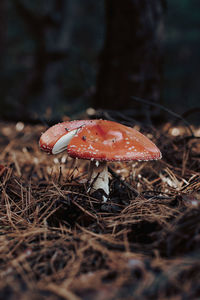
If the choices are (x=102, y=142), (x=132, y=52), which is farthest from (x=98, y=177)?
(x=132, y=52)

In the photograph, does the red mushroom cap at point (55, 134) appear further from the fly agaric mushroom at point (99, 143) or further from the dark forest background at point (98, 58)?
the dark forest background at point (98, 58)

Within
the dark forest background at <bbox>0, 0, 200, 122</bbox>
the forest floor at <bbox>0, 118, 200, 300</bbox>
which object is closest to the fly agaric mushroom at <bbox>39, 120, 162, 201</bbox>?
the forest floor at <bbox>0, 118, 200, 300</bbox>

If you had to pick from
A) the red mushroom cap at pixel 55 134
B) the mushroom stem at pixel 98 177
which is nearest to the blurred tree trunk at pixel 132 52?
the mushroom stem at pixel 98 177

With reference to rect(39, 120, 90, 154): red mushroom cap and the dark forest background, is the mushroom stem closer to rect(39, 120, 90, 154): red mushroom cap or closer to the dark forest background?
rect(39, 120, 90, 154): red mushroom cap

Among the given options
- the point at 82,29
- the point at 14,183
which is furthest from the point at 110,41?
the point at 82,29

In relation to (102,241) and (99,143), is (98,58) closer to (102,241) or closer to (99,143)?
(99,143)

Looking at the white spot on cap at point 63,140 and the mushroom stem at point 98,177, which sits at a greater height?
the white spot on cap at point 63,140
